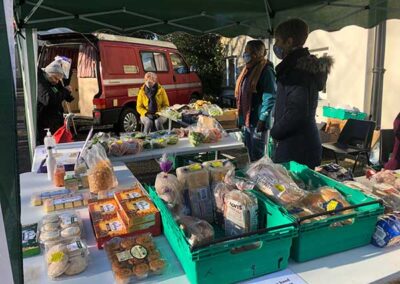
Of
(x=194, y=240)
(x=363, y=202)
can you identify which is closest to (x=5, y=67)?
(x=194, y=240)

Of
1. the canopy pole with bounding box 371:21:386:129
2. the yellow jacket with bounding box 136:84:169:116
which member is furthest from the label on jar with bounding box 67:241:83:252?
the canopy pole with bounding box 371:21:386:129

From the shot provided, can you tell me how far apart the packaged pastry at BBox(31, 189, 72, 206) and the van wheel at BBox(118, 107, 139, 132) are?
564 cm

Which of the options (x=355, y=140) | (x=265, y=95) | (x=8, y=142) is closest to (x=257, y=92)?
(x=265, y=95)

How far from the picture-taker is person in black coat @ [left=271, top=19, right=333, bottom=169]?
223 centimetres

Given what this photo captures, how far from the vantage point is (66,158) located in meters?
2.68

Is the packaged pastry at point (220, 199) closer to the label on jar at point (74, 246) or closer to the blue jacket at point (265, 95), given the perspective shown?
the label on jar at point (74, 246)

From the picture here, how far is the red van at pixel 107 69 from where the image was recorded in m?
7.03

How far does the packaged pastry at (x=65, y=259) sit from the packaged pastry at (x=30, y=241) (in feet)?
0.26

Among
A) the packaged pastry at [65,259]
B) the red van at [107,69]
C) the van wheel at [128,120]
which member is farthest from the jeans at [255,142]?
the van wheel at [128,120]

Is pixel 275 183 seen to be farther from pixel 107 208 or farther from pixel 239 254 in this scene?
pixel 107 208

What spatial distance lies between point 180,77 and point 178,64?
0.38 meters

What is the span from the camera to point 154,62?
8430 mm

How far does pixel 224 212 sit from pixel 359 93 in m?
5.79

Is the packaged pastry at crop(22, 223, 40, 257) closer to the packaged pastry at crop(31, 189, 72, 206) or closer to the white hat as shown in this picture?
the packaged pastry at crop(31, 189, 72, 206)
